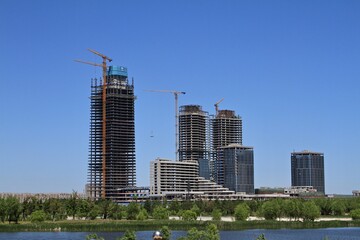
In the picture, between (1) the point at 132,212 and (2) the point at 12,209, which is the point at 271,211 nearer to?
(1) the point at 132,212

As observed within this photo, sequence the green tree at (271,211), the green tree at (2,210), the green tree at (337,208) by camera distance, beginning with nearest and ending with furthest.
Result: the green tree at (2,210) < the green tree at (271,211) < the green tree at (337,208)

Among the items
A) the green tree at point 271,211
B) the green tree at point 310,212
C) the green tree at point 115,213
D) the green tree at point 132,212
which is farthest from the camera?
the green tree at point 115,213

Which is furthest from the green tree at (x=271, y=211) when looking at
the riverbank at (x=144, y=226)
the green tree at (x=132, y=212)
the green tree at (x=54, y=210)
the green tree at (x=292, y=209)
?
the green tree at (x=54, y=210)

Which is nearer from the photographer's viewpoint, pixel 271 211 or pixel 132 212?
pixel 271 211

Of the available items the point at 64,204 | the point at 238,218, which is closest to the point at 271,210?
the point at 238,218

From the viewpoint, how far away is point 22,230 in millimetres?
115938

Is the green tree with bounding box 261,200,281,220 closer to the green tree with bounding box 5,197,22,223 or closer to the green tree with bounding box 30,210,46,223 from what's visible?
the green tree with bounding box 30,210,46,223

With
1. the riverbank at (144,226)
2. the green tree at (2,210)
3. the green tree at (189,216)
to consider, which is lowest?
the riverbank at (144,226)

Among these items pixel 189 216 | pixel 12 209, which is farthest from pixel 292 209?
pixel 12 209

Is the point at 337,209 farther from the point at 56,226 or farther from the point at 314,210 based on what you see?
the point at 56,226

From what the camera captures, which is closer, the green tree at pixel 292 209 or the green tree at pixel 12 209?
the green tree at pixel 12 209

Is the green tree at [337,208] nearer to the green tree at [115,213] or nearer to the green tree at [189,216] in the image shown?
the green tree at [189,216]

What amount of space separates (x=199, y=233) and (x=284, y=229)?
291ft

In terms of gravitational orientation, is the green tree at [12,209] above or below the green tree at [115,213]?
above
